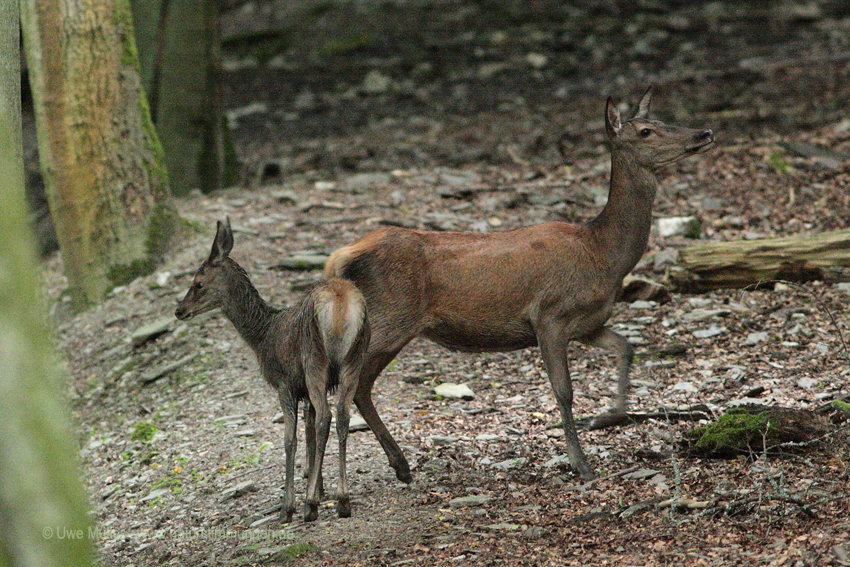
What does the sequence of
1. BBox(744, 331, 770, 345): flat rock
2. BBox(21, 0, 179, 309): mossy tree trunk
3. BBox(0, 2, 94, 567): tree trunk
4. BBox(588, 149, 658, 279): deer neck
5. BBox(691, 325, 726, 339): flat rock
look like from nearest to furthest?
BBox(0, 2, 94, 567): tree trunk → BBox(588, 149, 658, 279): deer neck → BBox(744, 331, 770, 345): flat rock → BBox(691, 325, 726, 339): flat rock → BBox(21, 0, 179, 309): mossy tree trunk

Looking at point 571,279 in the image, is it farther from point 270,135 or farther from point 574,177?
point 270,135

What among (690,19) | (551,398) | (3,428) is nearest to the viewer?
(3,428)

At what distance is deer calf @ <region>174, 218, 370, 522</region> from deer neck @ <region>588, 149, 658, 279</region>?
1.71m

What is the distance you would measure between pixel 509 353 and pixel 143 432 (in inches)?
121

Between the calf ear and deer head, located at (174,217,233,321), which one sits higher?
the calf ear

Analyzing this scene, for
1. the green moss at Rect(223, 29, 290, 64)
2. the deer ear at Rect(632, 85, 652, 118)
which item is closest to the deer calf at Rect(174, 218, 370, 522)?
the deer ear at Rect(632, 85, 652, 118)

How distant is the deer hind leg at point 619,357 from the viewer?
6695 mm

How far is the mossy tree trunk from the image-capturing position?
9.71 meters

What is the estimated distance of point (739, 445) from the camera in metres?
5.93

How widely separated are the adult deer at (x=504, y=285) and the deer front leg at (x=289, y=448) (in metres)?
0.56

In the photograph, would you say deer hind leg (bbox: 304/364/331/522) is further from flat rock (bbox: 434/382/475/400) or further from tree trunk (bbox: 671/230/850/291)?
tree trunk (bbox: 671/230/850/291)

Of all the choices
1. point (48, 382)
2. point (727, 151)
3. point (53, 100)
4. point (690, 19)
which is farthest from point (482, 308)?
point (690, 19)

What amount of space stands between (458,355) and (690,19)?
1199 cm

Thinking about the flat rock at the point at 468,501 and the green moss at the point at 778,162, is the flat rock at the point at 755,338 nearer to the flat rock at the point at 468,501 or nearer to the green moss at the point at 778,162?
the flat rock at the point at 468,501
